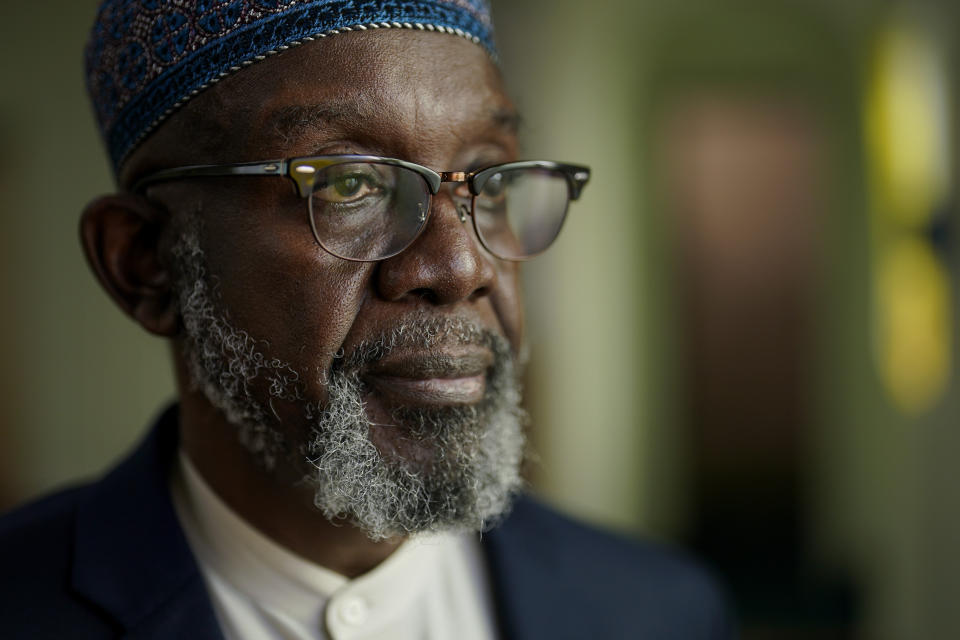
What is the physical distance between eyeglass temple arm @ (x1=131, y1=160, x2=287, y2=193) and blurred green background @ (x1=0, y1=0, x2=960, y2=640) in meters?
2.81

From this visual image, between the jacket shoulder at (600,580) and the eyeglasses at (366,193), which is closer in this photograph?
the eyeglasses at (366,193)

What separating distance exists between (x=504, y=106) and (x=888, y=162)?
3816 millimetres

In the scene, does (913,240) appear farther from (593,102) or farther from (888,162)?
(593,102)

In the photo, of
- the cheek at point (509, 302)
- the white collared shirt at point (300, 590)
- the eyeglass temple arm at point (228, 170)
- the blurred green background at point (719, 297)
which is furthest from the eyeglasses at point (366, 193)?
the blurred green background at point (719, 297)

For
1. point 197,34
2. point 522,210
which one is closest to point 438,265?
→ point 522,210

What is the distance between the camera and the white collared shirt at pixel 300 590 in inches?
58.0

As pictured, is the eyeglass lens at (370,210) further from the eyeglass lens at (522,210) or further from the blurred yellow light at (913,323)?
the blurred yellow light at (913,323)

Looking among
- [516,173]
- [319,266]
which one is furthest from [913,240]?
[319,266]

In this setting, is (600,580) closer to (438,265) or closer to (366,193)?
(438,265)

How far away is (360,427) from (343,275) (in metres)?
0.25

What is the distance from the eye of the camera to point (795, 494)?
5.46 metres

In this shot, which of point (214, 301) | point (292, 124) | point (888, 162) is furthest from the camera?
point (888, 162)

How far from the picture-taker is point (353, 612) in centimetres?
149

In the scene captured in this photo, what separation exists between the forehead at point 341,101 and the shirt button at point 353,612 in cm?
80
